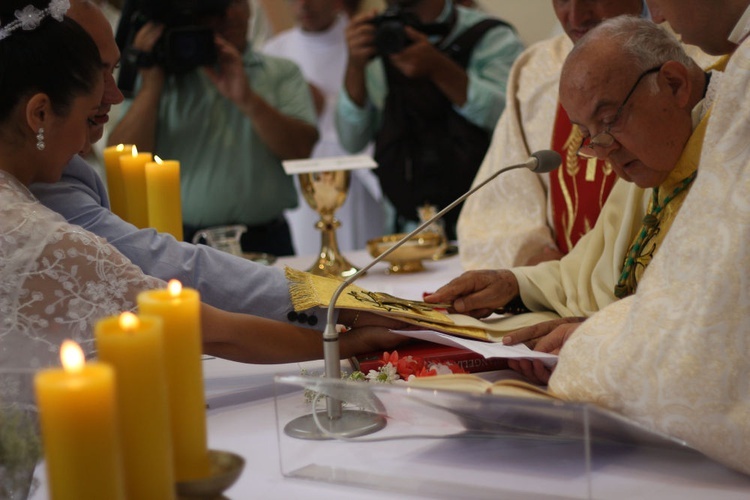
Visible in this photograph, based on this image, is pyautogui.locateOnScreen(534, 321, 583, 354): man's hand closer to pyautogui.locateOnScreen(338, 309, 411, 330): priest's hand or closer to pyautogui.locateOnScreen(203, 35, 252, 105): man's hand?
pyautogui.locateOnScreen(338, 309, 411, 330): priest's hand

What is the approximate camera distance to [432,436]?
5.10 feet

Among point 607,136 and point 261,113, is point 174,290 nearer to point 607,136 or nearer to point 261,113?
point 607,136

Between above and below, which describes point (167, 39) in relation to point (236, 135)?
above

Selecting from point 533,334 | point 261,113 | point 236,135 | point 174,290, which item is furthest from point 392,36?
point 174,290

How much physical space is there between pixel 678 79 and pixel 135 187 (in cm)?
144

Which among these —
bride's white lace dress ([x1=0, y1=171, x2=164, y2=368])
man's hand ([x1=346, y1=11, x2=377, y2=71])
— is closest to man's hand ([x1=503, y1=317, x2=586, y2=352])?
bride's white lace dress ([x1=0, y1=171, x2=164, y2=368])

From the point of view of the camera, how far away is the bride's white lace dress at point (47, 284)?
177 centimetres

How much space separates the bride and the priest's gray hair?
2.73ft

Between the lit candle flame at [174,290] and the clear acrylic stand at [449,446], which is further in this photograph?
the clear acrylic stand at [449,446]

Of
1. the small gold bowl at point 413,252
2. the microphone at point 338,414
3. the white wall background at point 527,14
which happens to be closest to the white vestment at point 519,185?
the small gold bowl at point 413,252

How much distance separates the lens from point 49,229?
1.80m

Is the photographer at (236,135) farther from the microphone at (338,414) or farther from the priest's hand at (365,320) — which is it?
the microphone at (338,414)

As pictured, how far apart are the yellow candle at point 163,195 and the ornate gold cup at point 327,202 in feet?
2.68

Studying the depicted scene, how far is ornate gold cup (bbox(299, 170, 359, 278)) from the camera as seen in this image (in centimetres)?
340
